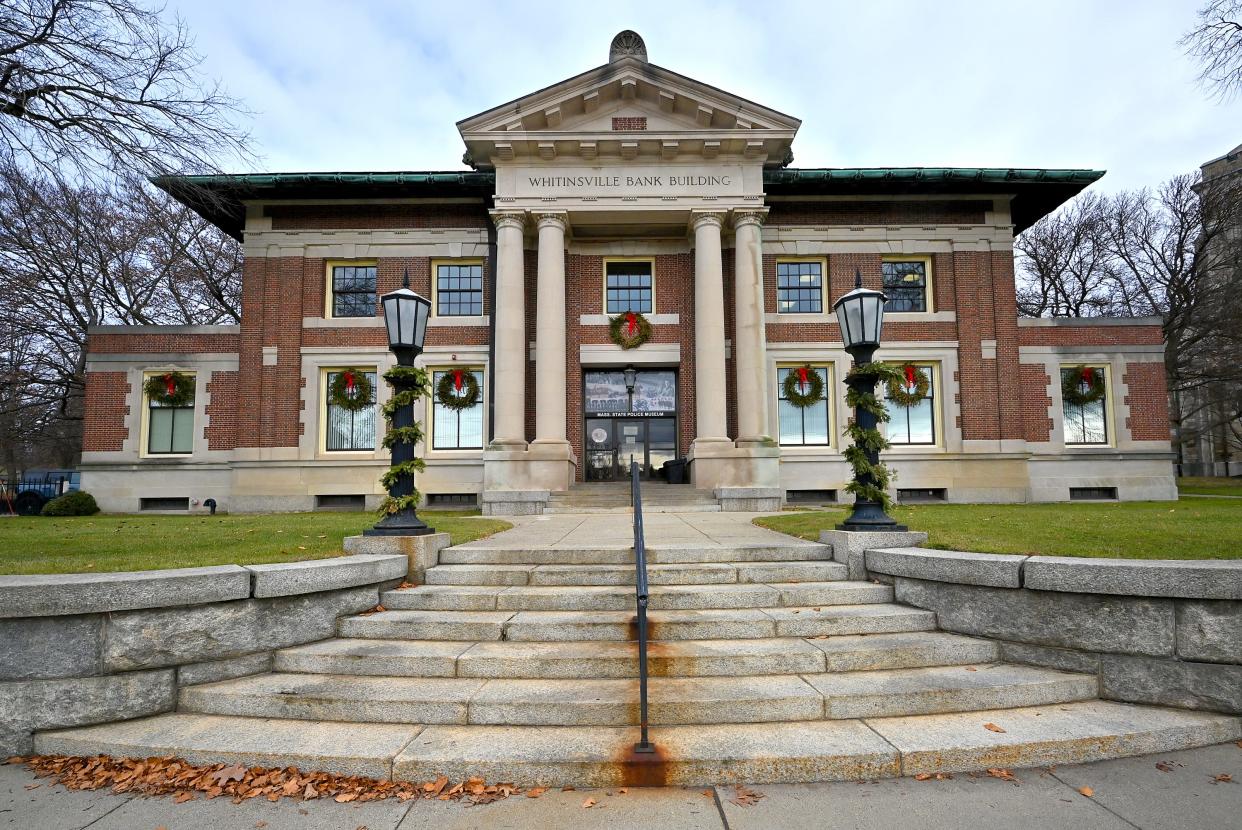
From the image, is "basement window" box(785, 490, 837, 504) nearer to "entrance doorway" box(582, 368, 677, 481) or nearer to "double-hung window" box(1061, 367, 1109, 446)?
"entrance doorway" box(582, 368, 677, 481)

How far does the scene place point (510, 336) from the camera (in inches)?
640

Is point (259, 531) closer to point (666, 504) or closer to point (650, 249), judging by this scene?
point (666, 504)

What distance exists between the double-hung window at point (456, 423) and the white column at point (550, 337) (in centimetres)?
269

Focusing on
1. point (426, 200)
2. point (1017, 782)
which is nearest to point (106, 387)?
point (426, 200)

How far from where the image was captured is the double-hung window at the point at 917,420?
61.2ft

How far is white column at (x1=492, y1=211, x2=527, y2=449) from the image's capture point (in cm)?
1609

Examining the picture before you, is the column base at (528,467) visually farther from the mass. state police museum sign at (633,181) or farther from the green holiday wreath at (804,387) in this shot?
the green holiday wreath at (804,387)

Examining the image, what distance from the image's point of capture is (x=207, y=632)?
4.75m

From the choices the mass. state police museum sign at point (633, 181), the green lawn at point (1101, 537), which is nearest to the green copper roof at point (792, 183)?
the mass. state police museum sign at point (633, 181)

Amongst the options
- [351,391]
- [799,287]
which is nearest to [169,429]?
[351,391]

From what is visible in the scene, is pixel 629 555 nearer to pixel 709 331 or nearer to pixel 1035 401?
pixel 709 331

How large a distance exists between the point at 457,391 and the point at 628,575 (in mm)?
13210

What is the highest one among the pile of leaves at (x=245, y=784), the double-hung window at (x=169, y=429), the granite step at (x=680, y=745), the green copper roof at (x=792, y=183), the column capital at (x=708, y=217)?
the green copper roof at (x=792, y=183)

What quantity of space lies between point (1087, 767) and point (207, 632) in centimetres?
600
